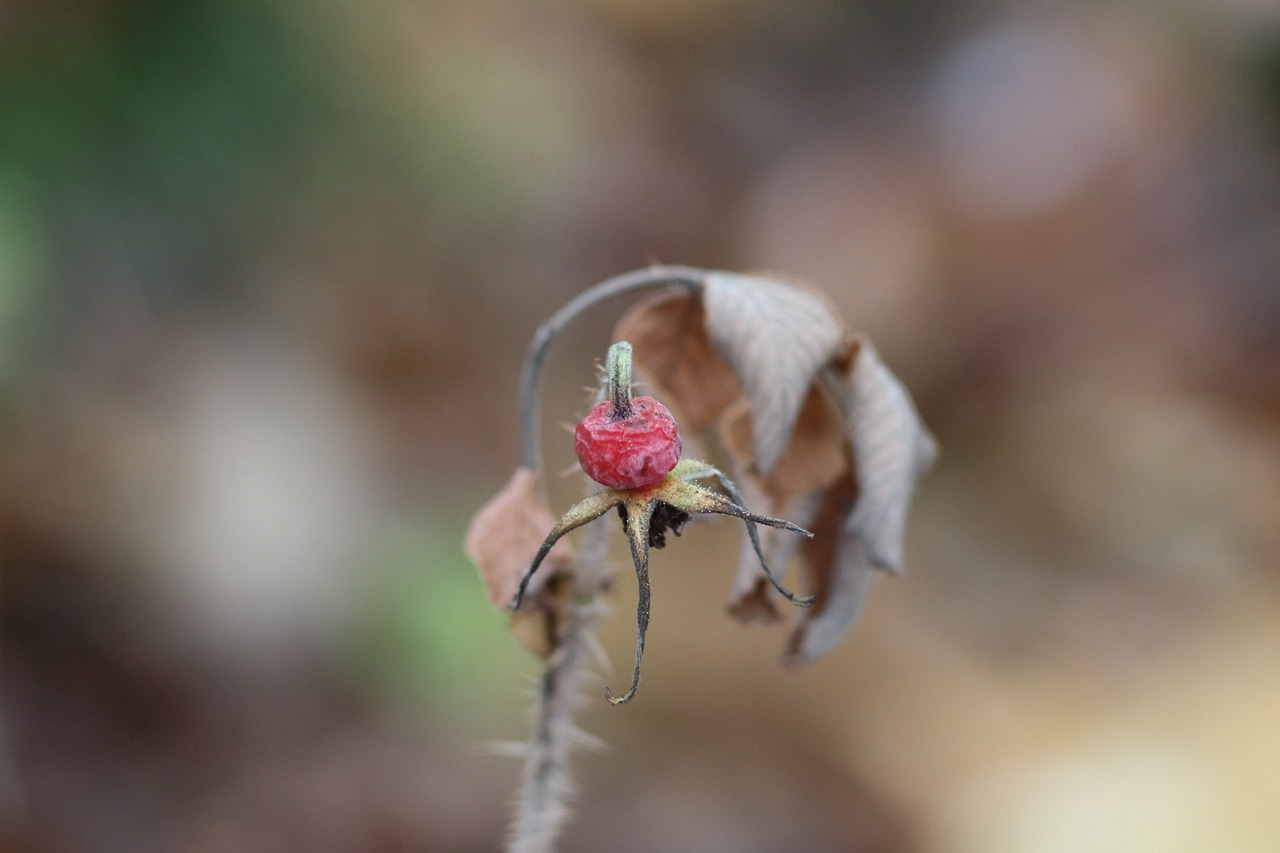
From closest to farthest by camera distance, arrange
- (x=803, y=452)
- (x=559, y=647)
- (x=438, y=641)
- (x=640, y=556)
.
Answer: (x=640, y=556) → (x=559, y=647) → (x=803, y=452) → (x=438, y=641)

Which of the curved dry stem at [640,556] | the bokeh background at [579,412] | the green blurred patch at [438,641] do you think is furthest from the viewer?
the green blurred patch at [438,641]

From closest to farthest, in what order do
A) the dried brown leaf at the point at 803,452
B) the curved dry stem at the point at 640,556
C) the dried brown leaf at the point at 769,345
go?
the curved dry stem at the point at 640,556 < the dried brown leaf at the point at 769,345 < the dried brown leaf at the point at 803,452

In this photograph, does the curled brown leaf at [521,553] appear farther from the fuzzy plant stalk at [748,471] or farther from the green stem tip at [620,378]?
the green stem tip at [620,378]

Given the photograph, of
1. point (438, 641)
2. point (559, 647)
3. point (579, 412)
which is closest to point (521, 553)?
point (559, 647)

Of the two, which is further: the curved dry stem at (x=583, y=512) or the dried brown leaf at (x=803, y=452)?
the dried brown leaf at (x=803, y=452)

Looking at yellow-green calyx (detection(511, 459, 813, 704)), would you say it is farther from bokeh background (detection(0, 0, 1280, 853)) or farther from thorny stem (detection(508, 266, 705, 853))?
bokeh background (detection(0, 0, 1280, 853))

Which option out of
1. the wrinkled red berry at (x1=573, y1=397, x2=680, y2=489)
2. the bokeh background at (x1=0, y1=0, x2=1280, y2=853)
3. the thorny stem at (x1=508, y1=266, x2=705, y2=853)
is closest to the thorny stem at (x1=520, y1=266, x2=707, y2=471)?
the thorny stem at (x1=508, y1=266, x2=705, y2=853)

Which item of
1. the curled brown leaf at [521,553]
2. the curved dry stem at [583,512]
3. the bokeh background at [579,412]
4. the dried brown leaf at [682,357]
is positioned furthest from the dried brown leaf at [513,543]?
the bokeh background at [579,412]

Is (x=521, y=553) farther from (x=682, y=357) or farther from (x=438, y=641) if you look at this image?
(x=438, y=641)
